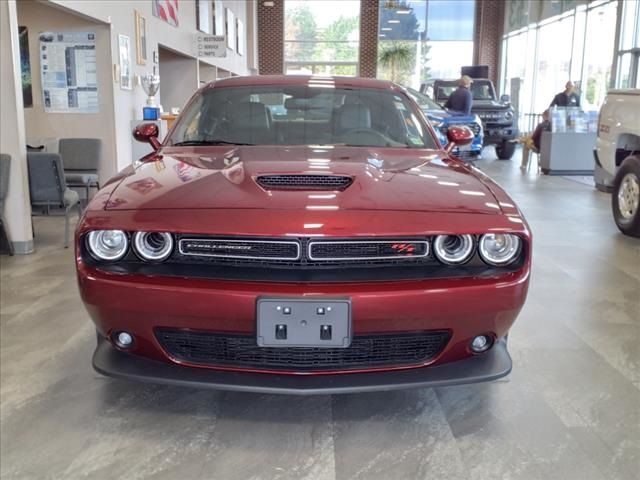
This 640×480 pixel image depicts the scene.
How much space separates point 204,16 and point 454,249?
12352 mm

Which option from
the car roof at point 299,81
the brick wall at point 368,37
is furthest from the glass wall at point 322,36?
the car roof at point 299,81

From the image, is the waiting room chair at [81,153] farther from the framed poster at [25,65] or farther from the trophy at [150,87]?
the trophy at [150,87]

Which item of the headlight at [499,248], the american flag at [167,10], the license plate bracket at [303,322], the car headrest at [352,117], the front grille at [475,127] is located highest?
the american flag at [167,10]

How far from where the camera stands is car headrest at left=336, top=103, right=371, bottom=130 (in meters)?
3.00

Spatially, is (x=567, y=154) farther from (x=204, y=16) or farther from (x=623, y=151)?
(x=204, y=16)

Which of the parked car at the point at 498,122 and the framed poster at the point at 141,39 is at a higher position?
the framed poster at the point at 141,39

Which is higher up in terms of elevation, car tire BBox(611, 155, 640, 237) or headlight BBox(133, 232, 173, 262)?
headlight BBox(133, 232, 173, 262)

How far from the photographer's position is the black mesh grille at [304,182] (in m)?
2.07

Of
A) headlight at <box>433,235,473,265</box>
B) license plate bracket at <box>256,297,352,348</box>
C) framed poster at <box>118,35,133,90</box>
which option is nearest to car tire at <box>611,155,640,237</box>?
headlight at <box>433,235,473,265</box>

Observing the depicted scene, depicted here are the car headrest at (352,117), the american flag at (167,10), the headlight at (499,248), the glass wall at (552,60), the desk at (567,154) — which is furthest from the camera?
the glass wall at (552,60)

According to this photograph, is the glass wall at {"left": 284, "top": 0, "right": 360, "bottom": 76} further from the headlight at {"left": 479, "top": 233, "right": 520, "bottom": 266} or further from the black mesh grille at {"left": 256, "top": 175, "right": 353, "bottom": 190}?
the headlight at {"left": 479, "top": 233, "right": 520, "bottom": 266}

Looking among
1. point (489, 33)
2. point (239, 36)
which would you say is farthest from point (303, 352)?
point (489, 33)

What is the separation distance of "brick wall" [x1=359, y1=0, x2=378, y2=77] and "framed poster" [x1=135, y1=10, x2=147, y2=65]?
1431cm

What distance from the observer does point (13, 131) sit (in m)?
4.72
